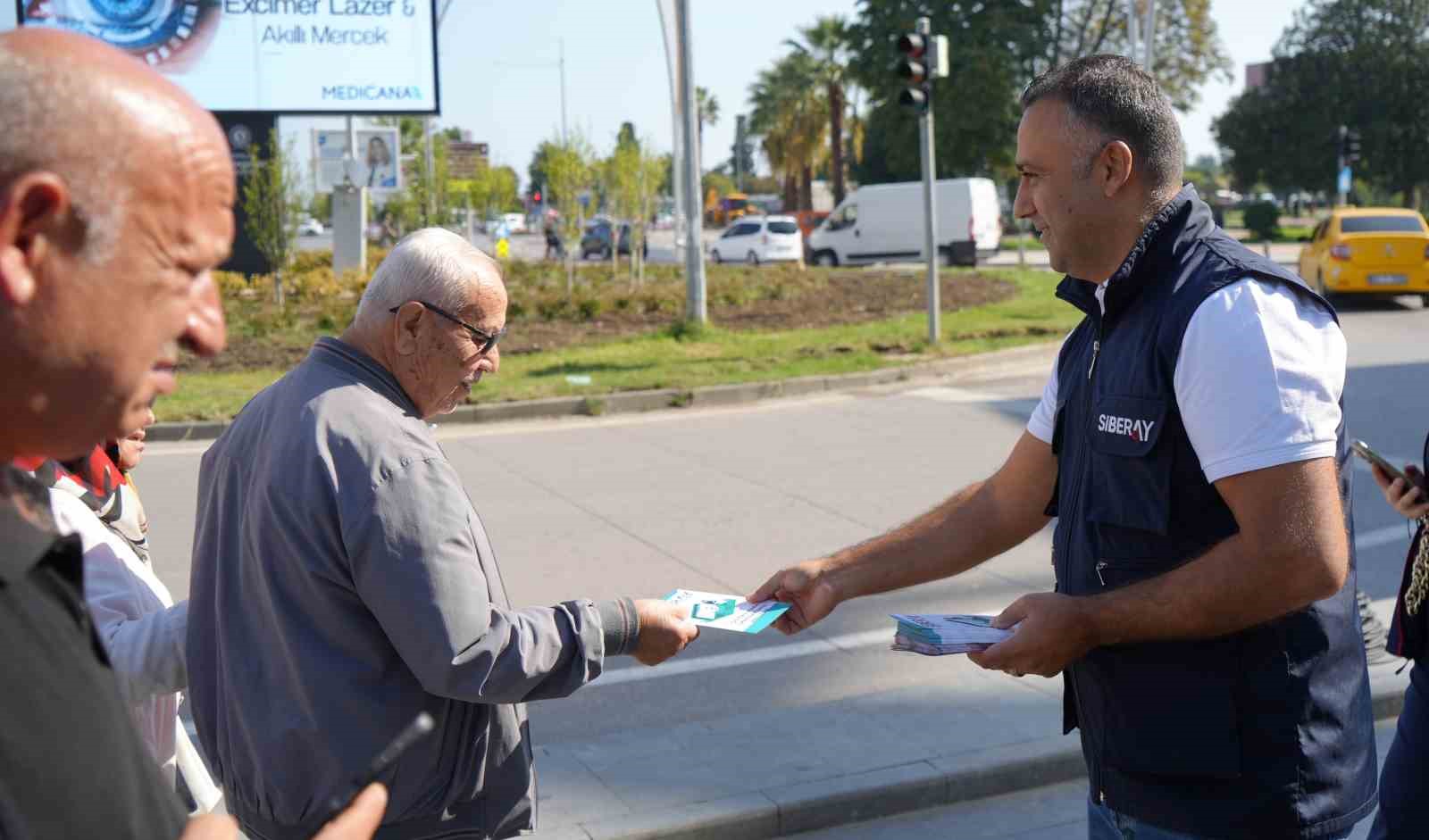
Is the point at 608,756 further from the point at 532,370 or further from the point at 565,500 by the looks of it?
the point at 532,370

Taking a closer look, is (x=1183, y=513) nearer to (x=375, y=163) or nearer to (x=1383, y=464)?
(x=1383, y=464)

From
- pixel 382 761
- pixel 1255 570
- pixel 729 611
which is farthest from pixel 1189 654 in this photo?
pixel 382 761

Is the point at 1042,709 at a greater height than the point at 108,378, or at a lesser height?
lesser

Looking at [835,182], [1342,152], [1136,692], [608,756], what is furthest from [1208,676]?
[835,182]

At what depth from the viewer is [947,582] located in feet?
24.7

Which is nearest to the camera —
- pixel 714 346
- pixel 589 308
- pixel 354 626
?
pixel 354 626

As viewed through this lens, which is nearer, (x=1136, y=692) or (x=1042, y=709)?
(x=1136, y=692)

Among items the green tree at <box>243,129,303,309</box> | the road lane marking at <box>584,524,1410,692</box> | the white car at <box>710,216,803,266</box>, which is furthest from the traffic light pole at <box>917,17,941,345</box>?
the white car at <box>710,216,803,266</box>

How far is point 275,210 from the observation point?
23234 mm

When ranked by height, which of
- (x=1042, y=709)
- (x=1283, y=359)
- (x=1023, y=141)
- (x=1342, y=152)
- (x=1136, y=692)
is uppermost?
(x=1342, y=152)

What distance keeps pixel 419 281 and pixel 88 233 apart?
1670 mm

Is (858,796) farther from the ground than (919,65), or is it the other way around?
→ (919,65)

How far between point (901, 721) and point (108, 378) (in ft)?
14.9

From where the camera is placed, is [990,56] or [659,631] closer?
[659,631]
